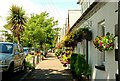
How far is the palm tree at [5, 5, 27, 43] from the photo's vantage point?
30.1m

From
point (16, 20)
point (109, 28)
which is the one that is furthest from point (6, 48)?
point (16, 20)

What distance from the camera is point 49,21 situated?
138ft

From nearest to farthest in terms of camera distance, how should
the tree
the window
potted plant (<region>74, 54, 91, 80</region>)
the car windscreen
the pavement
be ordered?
the window
potted plant (<region>74, 54, 91, 80</region>)
the pavement
the car windscreen
the tree

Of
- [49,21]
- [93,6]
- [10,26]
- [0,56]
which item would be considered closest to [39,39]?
[49,21]

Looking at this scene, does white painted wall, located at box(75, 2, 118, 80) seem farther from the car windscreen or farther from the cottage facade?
the car windscreen

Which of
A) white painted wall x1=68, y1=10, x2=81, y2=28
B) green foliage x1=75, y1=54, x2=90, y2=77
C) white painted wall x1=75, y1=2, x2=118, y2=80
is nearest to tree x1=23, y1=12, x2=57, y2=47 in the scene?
white painted wall x1=68, y1=10, x2=81, y2=28

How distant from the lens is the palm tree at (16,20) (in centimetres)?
3009

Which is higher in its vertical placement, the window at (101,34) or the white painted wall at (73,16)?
the white painted wall at (73,16)

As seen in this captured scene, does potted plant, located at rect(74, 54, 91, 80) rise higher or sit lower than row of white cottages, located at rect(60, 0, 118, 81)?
lower

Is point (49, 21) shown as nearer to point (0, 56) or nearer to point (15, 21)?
point (15, 21)

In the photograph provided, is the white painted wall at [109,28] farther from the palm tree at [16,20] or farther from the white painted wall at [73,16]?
the white painted wall at [73,16]

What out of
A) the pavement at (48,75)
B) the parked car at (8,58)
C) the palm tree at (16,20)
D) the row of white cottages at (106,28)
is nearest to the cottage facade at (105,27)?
the row of white cottages at (106,28)

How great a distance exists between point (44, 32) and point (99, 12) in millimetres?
30228

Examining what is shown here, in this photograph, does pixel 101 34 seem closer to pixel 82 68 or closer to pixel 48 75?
pixel 82 68
